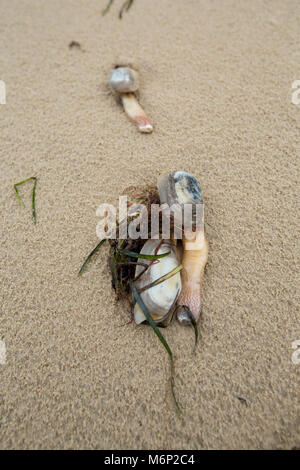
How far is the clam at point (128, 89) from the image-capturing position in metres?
1.49

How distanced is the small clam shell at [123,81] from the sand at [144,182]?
0.27 ft

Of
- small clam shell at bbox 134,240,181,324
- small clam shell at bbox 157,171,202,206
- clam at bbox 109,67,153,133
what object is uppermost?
clam at bbox 109,67,153,133

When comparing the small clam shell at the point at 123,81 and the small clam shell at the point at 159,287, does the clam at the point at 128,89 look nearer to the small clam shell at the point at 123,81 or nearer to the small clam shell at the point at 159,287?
the small clam shell at the point at 123,81

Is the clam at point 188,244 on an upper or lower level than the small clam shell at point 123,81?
lower

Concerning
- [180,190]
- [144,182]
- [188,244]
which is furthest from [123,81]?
[188,244]

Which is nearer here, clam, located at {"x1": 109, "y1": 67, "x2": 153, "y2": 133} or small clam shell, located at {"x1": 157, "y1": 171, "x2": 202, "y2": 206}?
small clam shell, located at {"x1": 157, "y1": 171, "x2": 202, "y2": 206}

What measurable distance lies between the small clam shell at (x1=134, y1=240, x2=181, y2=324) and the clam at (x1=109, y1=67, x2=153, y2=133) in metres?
0.65

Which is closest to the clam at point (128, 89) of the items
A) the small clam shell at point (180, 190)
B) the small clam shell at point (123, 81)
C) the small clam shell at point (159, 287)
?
the small clam shell at point (123, 81)

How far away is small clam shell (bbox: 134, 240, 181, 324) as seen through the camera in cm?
Answer: 103

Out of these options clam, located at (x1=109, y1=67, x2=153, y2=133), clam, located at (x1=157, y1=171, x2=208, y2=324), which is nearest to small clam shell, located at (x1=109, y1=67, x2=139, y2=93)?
clam, located at (x1=109, y1=67, x2=153, y2=133)

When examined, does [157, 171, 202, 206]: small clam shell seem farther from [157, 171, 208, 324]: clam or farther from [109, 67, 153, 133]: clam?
[109, 67, 153, 133]: clam

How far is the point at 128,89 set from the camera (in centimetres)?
152
